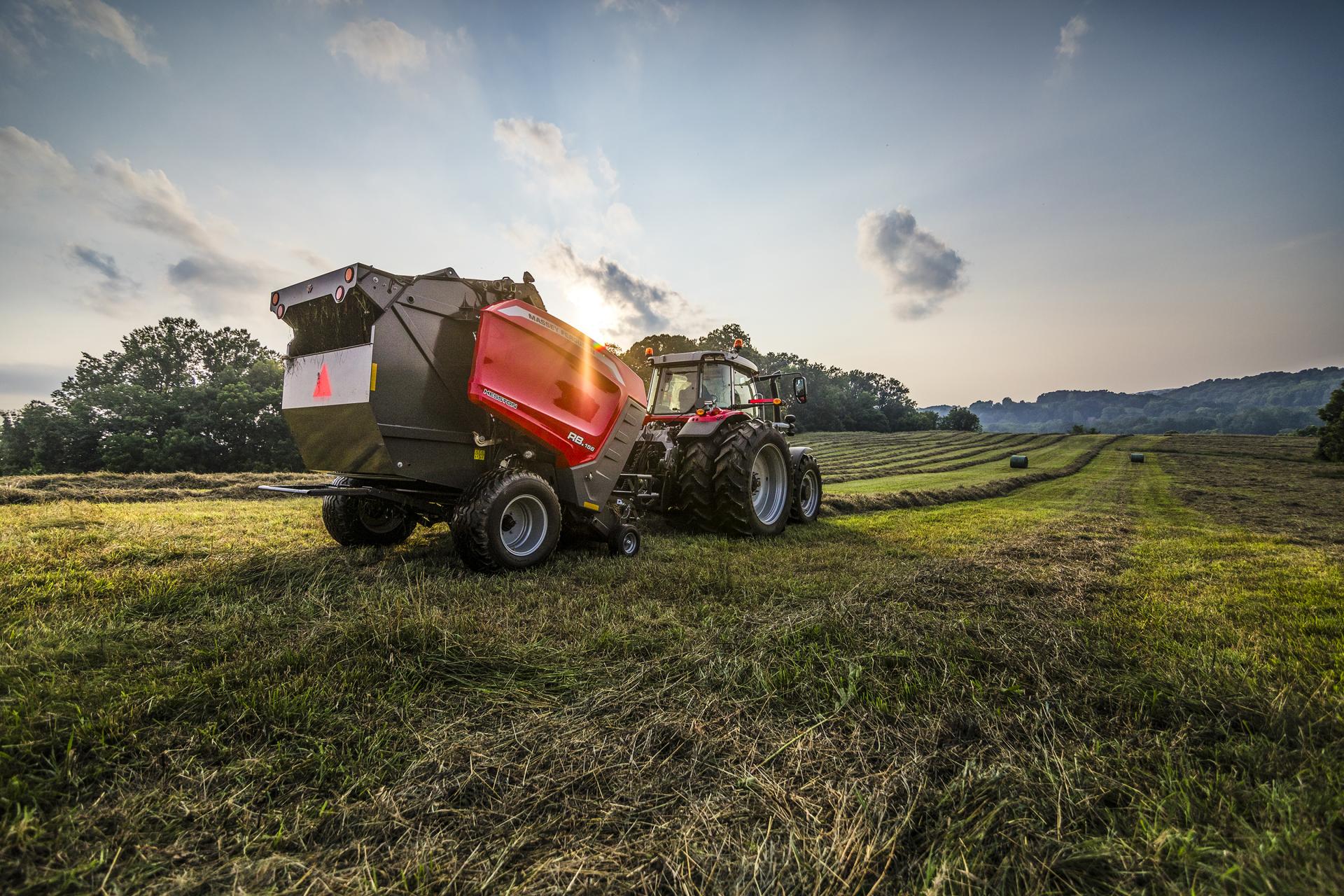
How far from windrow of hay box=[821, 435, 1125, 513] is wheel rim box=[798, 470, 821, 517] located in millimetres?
930

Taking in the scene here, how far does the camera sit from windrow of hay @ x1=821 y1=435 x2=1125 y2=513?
907cm

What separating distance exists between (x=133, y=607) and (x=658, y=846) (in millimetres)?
3088

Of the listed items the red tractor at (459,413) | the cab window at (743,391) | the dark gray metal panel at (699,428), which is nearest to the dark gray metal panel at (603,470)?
the red tractor at (459,413)

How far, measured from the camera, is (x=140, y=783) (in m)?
1.55

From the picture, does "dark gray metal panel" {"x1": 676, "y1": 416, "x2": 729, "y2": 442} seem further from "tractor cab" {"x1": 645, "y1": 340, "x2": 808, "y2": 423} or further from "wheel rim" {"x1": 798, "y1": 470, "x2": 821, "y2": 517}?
"wheel rim" {"x1": 798, "y1": 470, "x2": 821, "y2": 517}

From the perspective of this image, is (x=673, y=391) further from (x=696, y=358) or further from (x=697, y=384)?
(x=696, y=358)

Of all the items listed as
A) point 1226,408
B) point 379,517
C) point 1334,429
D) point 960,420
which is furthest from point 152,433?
point 1226,408

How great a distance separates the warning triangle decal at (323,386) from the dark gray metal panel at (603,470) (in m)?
1.79

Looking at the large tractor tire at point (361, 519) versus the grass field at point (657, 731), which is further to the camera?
the large tractor tire at point (361, 519)

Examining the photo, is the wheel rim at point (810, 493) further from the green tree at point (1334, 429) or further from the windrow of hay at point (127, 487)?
the green tree at point (1334, 429)

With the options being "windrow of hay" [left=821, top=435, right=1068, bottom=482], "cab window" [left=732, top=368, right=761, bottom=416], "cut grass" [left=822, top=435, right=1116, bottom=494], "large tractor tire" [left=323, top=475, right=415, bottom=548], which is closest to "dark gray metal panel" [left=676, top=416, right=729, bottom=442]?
"cab window" [left=732, top=368, right=761, bottom=416]

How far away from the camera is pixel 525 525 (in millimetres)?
4371

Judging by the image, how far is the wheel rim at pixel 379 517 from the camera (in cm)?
503

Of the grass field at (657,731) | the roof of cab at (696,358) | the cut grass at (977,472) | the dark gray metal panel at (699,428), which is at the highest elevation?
the roof of cab at (696,358)
